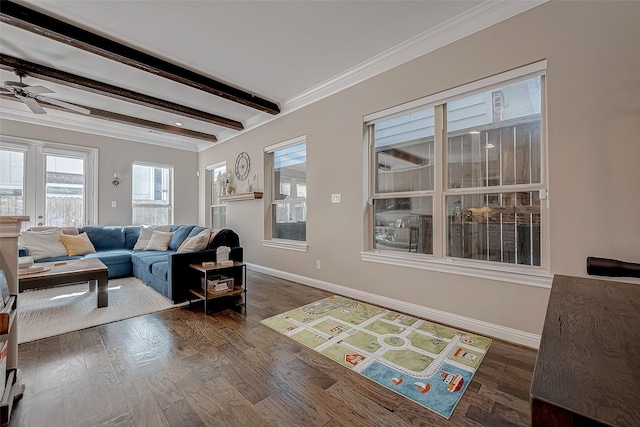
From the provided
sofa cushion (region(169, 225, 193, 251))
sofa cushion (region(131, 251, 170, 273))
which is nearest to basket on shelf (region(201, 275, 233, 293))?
sofa cushion (region(131, 251, 170, 273))

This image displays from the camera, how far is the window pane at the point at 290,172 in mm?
4293

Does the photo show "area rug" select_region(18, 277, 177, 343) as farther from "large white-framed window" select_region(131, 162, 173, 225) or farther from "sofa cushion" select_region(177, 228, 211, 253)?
"large white-framed window" select_region(131, 162, 173, 225)

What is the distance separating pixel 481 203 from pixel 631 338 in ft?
6.91

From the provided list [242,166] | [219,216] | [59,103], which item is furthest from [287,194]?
[59,103]

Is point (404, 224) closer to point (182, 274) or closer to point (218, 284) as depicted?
point (218, 284)

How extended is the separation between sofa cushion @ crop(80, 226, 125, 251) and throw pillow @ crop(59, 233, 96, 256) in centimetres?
31

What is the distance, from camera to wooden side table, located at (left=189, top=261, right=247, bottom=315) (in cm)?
288

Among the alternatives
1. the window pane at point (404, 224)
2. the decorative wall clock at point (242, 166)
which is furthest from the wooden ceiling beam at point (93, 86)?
the window pane at point (404, 224)

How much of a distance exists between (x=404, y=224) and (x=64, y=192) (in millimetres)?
6150

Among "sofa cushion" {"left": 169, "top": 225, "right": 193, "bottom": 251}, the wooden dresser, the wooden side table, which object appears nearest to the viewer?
the wooden dresser

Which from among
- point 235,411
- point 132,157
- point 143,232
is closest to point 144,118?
point 132,157

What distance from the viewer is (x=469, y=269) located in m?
2.47

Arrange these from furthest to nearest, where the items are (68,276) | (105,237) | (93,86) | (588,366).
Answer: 1. (105,237)
2. (93,86)
3. (68,276)
4. (588,366)

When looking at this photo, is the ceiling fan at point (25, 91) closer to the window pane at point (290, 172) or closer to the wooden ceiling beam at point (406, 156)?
the window pane at point (290, 172)
